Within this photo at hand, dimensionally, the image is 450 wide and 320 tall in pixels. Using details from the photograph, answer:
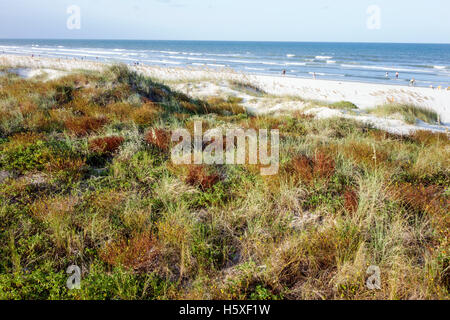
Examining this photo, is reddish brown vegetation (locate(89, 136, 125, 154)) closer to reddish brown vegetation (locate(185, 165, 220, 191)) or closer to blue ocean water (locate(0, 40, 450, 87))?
reddish brown vegetation (locate(185, 165, 220, 191))

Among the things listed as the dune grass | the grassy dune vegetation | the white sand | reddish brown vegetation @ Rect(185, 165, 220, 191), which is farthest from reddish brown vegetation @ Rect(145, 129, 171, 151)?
the dune grass

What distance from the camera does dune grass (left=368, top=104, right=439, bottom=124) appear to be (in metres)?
10.2

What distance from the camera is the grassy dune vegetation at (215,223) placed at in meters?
2.50

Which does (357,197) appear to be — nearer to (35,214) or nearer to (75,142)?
(35,214)

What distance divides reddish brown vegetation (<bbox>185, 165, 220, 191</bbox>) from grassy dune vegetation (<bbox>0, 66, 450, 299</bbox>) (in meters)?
0.02

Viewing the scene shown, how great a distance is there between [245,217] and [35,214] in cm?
276

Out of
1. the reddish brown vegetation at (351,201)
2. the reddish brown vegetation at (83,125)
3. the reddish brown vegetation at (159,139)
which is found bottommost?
the reddish brown vegetation at (351,201)

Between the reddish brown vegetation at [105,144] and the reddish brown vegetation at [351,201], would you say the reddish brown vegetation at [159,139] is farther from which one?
the reddish brown vegetation at [351,201]

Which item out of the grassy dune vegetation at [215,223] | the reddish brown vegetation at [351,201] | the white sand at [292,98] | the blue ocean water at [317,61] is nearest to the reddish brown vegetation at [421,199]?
the grassy dune vegetation at [215,223]

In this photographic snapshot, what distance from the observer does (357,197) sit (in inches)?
147

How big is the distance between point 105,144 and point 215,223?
11.2 ft

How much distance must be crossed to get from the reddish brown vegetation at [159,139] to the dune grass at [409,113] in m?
8.69

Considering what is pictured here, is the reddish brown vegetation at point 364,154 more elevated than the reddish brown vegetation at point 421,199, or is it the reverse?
the reddish brown vegetation at point 364,154
